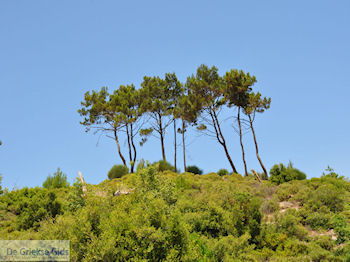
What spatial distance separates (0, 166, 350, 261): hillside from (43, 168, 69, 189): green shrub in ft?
10.3

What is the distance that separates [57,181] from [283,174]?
1357 cm

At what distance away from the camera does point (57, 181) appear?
64.7ft

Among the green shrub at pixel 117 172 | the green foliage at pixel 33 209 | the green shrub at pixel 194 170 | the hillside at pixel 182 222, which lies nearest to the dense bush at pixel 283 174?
the hillside at pixel 182 222

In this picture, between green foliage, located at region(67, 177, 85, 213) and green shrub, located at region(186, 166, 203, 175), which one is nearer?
green foliage, located at region(67, 177, 85, 213)

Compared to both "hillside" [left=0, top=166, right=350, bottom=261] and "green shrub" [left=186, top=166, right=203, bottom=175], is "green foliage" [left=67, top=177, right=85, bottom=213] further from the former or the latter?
"green shrub" [left=186, top=166, right=203, bottom=175]

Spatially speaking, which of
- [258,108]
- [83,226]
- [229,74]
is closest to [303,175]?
[258,108]

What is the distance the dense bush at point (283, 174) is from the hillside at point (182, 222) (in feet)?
7.65

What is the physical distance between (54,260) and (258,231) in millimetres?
6418

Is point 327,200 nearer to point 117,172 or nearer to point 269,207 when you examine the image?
point 269,207

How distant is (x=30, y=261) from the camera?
18.2 ft

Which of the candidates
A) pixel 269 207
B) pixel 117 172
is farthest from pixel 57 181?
pixel 269 207

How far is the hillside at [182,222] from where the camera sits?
19.9 feet

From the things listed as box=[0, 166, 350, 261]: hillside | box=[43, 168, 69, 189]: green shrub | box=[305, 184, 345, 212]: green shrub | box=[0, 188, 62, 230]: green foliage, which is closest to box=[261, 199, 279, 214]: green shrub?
box=[0, 166, 350, 261]: hillside

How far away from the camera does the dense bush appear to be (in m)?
19.2
